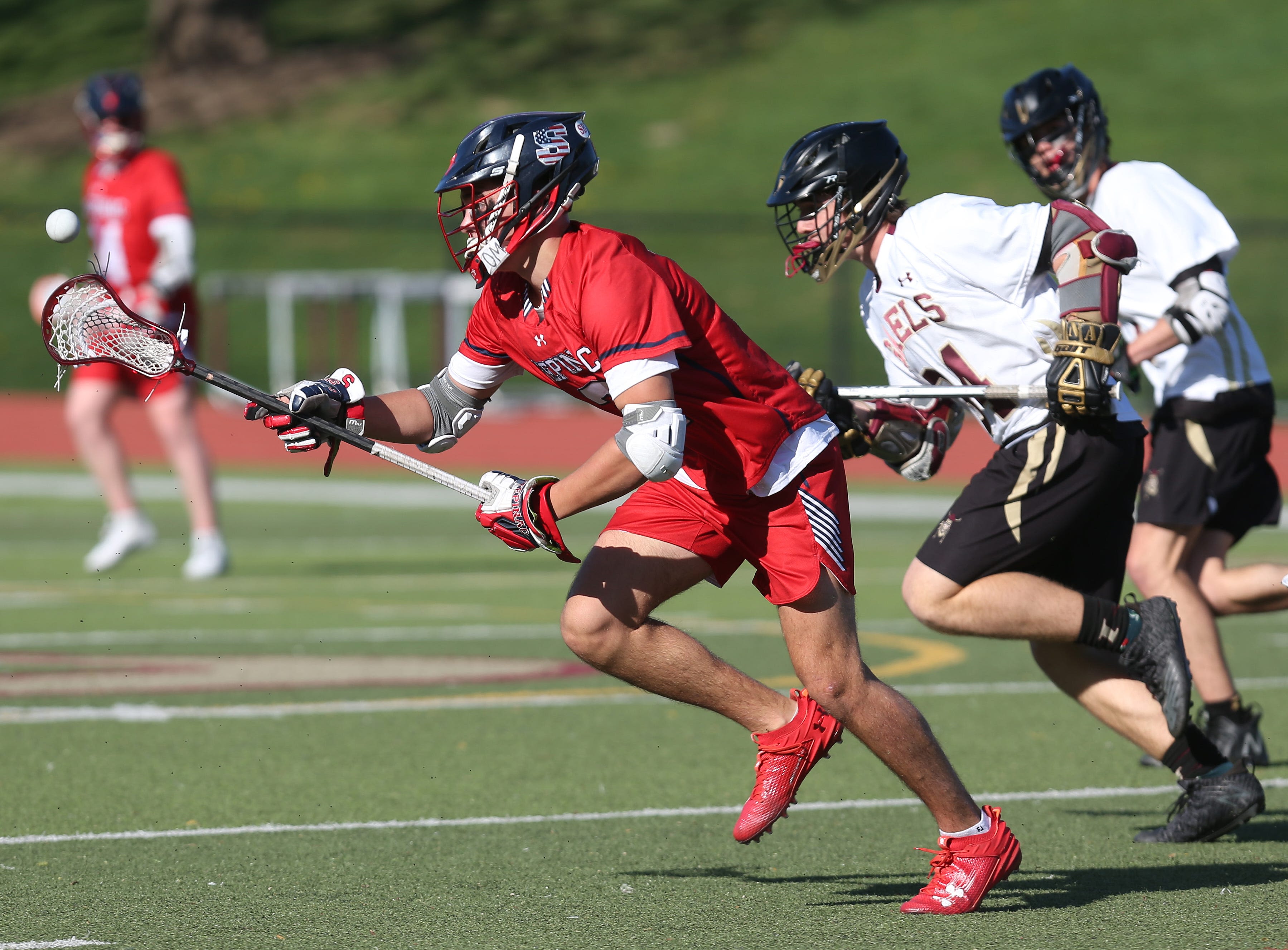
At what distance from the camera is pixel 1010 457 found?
5.32m

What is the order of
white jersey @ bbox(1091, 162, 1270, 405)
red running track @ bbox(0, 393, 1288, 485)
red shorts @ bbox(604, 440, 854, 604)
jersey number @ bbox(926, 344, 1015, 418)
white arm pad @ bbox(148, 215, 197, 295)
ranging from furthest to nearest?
red running track @ bbox(0, 393, 1288, 485), white arm pad @ bbox(148, 215, 197, 295), white jersey @ bbox(1091, 162, 1270, 405), jersey number @ bbox(926, 344, 1015, 418), red shorts @ bbox(604, 440, 854, 604)

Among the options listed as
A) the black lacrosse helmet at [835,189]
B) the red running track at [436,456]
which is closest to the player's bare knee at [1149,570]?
the black lacrosse helmet at [835,189]

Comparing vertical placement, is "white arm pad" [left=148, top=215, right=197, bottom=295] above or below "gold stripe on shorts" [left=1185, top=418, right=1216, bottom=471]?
below

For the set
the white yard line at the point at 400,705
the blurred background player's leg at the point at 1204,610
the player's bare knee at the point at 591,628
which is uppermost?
the player's bare knee at the point at 591,628

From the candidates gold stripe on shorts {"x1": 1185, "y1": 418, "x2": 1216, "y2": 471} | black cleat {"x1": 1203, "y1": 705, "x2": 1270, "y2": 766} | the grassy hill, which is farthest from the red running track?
black cleat {"x1": 1203, "y1": 705, "x2": 1270, "y2": 766}

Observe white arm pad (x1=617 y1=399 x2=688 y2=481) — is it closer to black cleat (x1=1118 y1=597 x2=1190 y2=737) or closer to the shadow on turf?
the shadow on turf

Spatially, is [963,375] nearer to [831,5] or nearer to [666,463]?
[666,463]

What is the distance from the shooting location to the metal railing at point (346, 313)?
2466cm

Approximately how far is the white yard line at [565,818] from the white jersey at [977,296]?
1167mm

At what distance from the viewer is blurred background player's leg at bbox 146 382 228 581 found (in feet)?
36.0

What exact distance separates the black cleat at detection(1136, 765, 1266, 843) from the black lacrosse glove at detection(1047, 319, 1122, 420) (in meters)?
1.05

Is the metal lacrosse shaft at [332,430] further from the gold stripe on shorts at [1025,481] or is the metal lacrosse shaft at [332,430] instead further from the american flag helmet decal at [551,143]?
the gold stripe on shorts at [1025,481]

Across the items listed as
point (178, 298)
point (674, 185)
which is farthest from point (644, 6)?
point (178, 298)

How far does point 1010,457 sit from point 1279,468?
14957 millimetres
